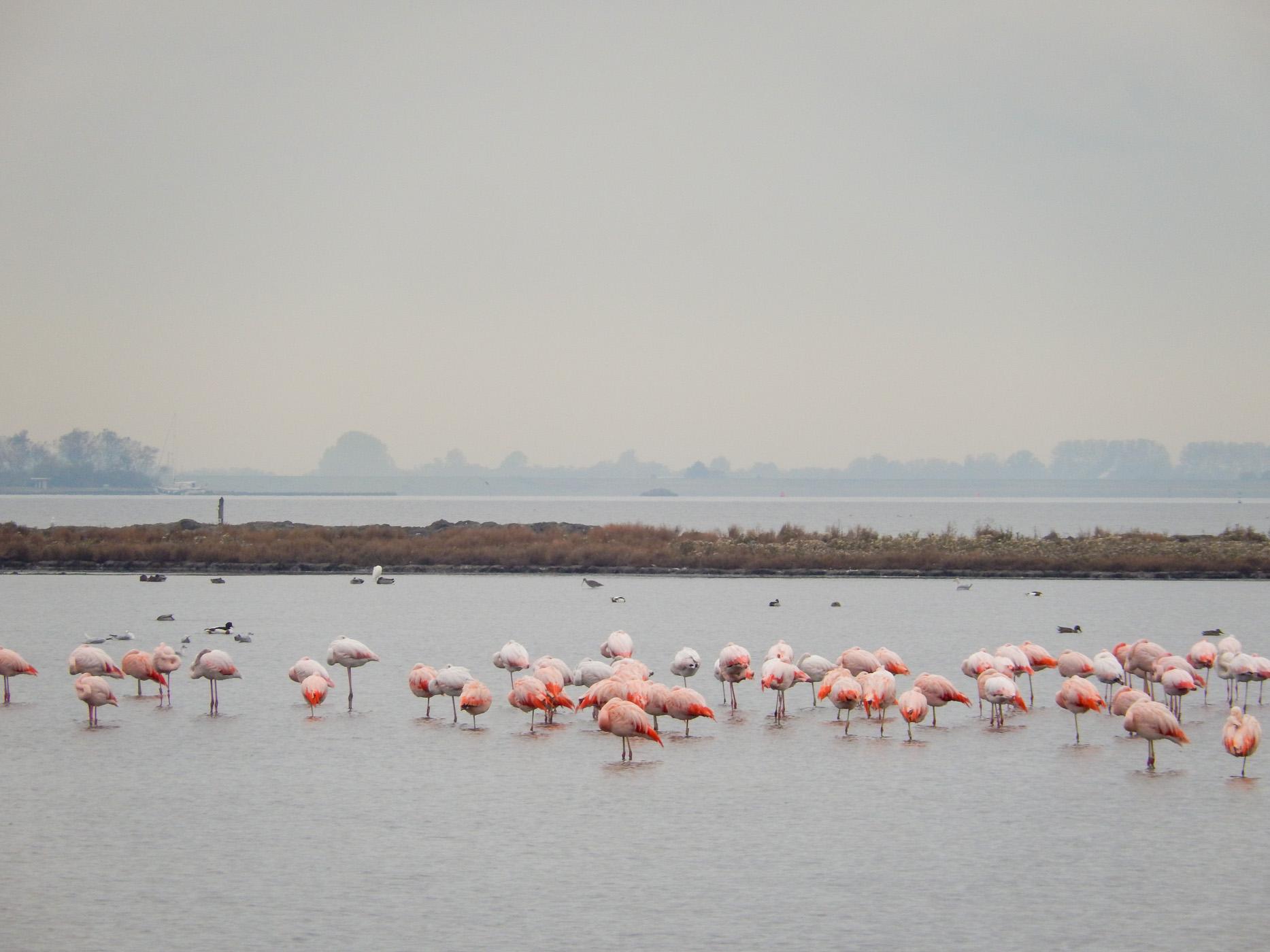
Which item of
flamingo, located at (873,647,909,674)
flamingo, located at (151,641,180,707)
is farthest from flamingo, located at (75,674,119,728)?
flamingo, located at (873,647,909,674)

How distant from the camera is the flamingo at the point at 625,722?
13273 millimetres

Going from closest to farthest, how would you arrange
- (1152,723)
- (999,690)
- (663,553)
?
(1152,723) < (999,690) < (663,553)

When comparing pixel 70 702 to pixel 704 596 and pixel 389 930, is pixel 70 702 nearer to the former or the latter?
pixel 389 930

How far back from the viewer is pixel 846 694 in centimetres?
1443

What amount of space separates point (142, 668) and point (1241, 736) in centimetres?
1277

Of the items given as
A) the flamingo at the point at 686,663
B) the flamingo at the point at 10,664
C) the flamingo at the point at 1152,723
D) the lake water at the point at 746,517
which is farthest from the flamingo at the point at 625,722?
the lake water at the point at 746,517

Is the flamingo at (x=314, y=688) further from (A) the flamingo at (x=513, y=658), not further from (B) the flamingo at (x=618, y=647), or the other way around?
(B) the flamingo at (x=618, y=647)

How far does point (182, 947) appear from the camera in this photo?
809cm

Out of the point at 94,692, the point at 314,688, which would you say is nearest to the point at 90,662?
A: the point at 94,692

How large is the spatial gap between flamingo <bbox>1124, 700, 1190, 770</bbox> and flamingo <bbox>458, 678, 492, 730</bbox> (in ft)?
21.9

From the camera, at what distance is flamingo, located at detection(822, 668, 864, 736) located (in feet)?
47.4

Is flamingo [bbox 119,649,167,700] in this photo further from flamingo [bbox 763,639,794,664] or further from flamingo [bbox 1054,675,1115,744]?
flamingo [bbox 1054,675,1115,744]

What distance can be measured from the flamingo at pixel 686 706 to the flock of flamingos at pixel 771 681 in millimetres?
14

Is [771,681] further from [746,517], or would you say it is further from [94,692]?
[746,517]
